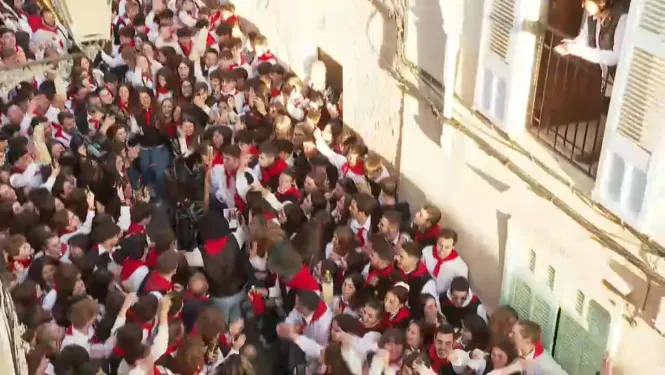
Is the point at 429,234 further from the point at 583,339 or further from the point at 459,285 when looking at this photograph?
the point at 583,339

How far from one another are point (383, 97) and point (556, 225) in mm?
2240

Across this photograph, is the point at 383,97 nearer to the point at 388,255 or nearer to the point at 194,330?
the point at 388,255

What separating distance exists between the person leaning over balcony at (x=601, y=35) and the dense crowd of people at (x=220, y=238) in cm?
157

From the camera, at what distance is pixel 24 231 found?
18.8 feet

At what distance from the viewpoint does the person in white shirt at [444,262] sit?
541 centimetres

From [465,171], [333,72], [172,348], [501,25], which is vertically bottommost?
[172,348]

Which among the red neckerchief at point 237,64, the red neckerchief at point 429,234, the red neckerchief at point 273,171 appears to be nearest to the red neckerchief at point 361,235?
the red neckerchief at point 429,234

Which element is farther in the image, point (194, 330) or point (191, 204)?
point (191, 204)

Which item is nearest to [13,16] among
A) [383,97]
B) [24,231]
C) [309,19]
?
[309,19]

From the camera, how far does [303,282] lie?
17.3 ft

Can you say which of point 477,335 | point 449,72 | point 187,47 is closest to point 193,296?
point 477,335

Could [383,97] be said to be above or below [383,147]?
above

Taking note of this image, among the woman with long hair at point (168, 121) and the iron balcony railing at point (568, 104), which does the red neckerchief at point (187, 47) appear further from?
the iron balcony railing at point (568, 104)

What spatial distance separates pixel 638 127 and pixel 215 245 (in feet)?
9.62
